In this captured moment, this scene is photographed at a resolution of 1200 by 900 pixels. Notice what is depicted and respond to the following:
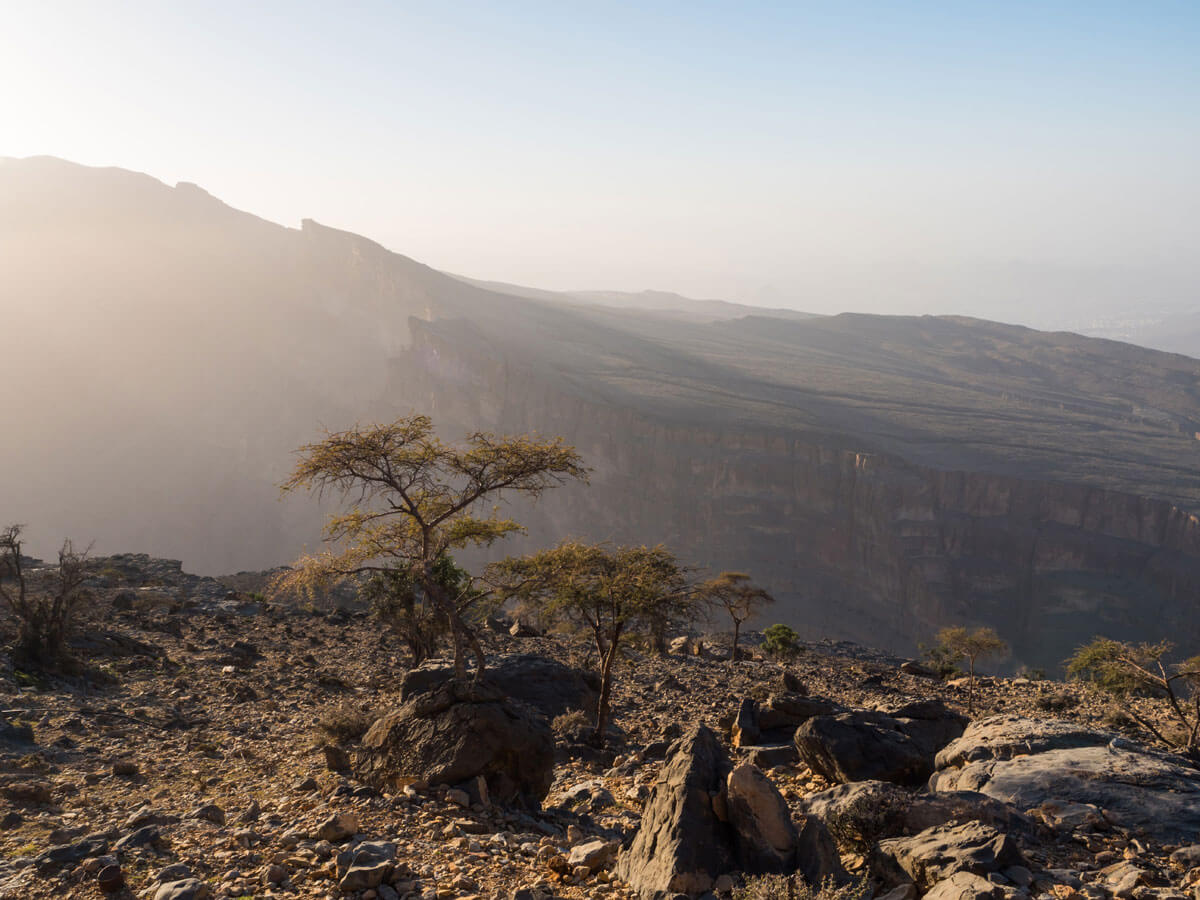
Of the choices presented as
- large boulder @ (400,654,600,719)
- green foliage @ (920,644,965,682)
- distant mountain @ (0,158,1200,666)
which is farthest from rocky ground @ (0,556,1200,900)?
distant mountain @ (0,158,1200,666)

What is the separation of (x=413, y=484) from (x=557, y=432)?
104 m

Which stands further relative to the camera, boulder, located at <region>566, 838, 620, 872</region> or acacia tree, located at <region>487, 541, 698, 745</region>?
acacia tree, located at <region>487, 541, 698, 745</region>

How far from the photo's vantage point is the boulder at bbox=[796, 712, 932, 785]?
11.6m

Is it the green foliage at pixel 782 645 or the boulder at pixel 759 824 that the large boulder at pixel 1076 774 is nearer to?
the boulder at pixel 759 824

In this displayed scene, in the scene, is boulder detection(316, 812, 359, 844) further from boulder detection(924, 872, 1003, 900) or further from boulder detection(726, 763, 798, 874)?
boulder detection(924, 872, 1003, 900)

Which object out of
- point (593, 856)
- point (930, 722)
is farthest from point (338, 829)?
point (930, 722)

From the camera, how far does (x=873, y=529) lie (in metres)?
102

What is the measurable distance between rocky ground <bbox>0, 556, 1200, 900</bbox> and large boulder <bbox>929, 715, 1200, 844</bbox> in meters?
0.34

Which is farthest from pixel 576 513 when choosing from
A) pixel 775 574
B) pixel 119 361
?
pixel 119 361

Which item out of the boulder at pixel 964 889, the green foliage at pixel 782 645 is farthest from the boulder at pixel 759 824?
the green foliage at pixel 782 645

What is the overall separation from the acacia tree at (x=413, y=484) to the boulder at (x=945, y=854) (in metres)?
6.89

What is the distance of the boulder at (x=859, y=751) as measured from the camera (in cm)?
1165

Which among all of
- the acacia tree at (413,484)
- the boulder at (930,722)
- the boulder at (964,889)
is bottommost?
the boulder at (930,722)

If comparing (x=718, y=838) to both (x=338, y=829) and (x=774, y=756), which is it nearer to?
(x=338, y=829)
